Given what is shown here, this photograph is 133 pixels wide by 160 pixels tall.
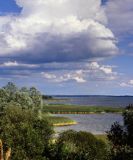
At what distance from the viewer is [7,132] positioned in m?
58.8

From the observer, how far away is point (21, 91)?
410 ft

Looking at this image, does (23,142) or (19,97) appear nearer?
(23,142)

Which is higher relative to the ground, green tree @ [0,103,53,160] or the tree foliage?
the tree foliage

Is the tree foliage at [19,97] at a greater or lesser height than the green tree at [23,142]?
greater

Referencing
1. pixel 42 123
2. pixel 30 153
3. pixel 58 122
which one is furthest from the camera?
pixel 58 122

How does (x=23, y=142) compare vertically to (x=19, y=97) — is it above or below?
below

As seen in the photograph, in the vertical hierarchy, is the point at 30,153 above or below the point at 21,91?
below

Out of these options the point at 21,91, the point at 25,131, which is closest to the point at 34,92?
the point at 21,91

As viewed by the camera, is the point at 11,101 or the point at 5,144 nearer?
the point at 5,144

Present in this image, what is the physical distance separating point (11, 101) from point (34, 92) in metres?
13.0

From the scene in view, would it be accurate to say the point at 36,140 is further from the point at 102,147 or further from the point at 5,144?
the point at 102,147

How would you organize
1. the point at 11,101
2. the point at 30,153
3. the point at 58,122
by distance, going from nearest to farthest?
the point at 30,153 < the point at 11,101 < the point at 58,122

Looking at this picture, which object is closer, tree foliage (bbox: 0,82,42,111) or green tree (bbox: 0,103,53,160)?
green tree (bbox: 0,103,53,160)

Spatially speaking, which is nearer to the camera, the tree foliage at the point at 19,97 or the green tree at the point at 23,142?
the green tree at the point at 23,142
